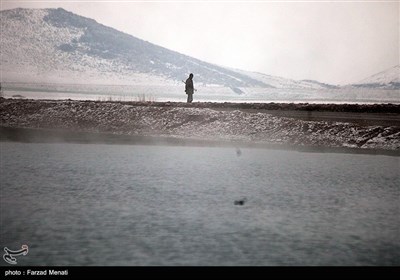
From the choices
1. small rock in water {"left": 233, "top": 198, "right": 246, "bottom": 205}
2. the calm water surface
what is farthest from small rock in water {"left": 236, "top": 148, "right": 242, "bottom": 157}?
small rock in water {"left": 233, "top": 198, "right": 246, "bottom": 205}

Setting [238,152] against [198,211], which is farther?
[238,152]

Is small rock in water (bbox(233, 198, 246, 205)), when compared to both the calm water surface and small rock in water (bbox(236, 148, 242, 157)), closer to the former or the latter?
the calm water surface

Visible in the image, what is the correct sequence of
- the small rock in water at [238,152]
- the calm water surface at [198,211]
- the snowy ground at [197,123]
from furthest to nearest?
the snowy ground at [197,123]
the small rock in water at [238,152]
the calm water surface at [198,211]

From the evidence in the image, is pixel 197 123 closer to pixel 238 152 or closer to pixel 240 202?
pixel 238 152

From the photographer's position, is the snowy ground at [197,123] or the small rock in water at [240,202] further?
the snowy ground at [197,123]

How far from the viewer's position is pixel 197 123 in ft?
81.6

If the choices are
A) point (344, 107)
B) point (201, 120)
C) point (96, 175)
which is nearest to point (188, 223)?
point (96, 175)

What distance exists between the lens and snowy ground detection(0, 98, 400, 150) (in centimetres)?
2139

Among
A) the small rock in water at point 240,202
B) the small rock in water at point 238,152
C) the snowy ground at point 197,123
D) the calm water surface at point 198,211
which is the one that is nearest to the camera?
the calm water surface at point 198,211

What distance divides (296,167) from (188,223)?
24.1 feet

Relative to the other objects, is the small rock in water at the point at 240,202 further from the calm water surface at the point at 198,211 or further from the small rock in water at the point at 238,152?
the small rock in water at the point at 238,152

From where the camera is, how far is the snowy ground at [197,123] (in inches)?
842

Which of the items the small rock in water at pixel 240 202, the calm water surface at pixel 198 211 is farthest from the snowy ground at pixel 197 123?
the small rock in water at pixel 240 202

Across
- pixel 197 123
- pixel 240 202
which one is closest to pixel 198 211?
pixel 240 202
